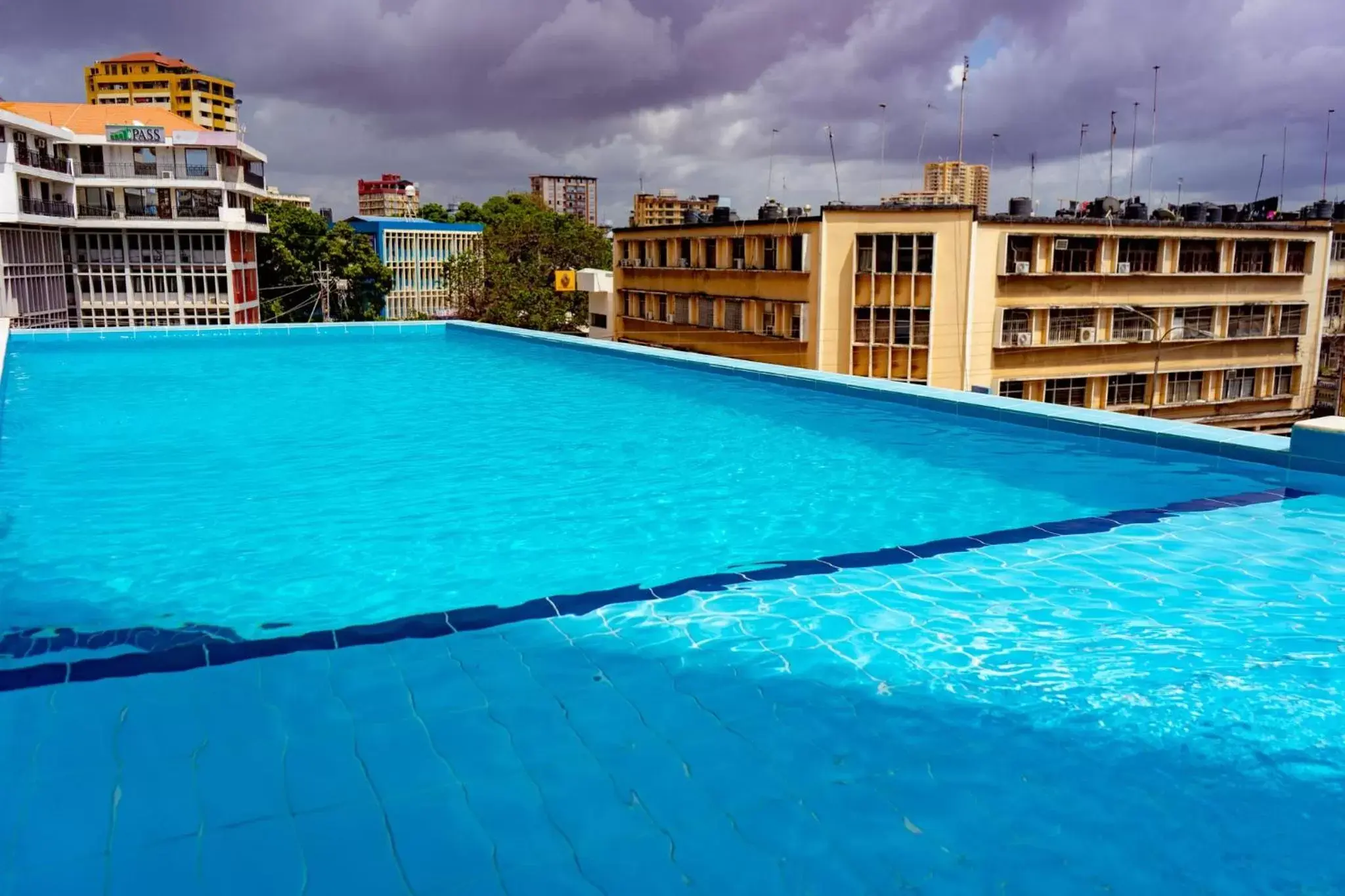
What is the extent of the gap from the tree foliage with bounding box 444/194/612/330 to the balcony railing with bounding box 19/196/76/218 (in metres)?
14.7

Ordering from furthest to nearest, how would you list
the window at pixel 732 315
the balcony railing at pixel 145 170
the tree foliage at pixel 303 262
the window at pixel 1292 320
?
the tree foliage at pixel 303 262, the balcony railing at pixel 145 170, the window at pixel 1292 320, the window at pixel 732 315

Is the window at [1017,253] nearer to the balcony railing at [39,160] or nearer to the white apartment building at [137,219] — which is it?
the white apartment building at [137,219]

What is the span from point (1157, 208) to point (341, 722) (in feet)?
120

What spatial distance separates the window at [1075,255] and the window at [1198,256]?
142 inches

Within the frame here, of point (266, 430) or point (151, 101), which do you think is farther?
point (151, 101)

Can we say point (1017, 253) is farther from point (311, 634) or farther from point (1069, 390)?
point (311, 634)

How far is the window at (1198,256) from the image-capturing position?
107 feet

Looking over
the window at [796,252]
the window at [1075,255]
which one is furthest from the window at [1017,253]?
the window at [796,252]

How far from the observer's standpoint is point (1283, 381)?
119 ft

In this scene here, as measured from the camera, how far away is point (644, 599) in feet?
17.6

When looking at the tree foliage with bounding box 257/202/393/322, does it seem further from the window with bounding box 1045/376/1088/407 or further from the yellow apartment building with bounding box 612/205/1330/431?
the window with bounding box 1045/376/1088/407

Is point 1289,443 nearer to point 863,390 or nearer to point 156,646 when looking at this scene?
point 863,390

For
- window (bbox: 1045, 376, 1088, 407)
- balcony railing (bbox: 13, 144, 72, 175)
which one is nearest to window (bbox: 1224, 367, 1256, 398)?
window (bbox: 1045, 376, 1088, 407)

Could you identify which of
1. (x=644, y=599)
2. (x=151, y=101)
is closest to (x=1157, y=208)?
(x=644, y=599)
